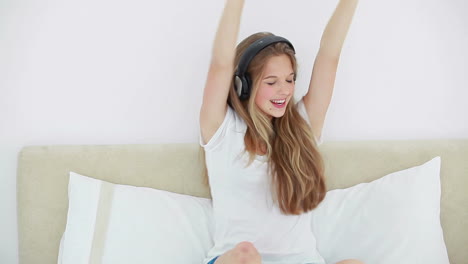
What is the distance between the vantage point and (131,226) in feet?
5.25

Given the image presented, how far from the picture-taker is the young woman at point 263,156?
1.54 meters

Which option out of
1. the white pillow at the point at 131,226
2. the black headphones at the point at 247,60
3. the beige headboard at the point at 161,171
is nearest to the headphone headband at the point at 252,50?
the black headphones at the point at 247,60

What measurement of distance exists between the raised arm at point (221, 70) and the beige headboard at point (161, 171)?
0.22m

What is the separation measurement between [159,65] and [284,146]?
1.67 feet

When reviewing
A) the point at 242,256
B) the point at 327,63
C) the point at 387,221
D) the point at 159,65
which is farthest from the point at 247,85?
the point at 387,221

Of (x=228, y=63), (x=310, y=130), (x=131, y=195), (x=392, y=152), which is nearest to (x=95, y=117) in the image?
(x=131, y=195)

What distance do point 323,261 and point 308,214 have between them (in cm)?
14

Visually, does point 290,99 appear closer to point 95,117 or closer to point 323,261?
point 323,261

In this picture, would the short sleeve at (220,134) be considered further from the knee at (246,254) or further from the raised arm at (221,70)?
the knee at (246,254)

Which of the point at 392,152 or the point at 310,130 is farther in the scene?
the point at 392,152

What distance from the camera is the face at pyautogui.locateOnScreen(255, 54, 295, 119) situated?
1542 millimetres

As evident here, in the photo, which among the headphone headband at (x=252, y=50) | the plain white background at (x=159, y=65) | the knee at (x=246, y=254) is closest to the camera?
the knee at (x=246, y=254)

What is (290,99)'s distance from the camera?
164cm

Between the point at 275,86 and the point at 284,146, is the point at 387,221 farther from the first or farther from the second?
the point at 275,86
